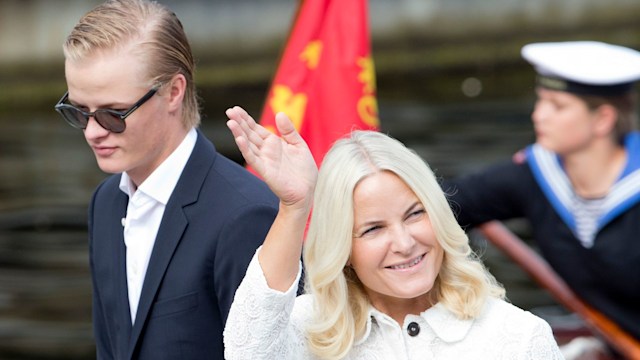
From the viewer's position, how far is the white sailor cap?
15.4 feet

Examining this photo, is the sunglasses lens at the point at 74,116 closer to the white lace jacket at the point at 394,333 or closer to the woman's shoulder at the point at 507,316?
the white lace jacket at the point at 394,333

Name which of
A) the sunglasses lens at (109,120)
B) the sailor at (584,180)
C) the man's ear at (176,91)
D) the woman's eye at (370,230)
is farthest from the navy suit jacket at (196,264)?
the sailor at (584,180)

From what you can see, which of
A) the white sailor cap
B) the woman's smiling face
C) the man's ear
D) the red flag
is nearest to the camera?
the woman's smiling face

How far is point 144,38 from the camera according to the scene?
3143 mm

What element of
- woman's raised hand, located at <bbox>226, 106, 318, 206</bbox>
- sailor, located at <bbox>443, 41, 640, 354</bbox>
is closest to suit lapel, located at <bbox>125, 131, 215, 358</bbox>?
woman's raised hand, located at <bbox>226, 106, 318, 206</bbox>

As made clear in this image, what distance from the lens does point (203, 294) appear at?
3.10 meters

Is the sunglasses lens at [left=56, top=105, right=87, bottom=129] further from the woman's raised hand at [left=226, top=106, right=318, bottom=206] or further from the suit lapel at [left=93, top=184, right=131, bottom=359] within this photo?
the woman's raised hand at [left=226, top=106, right=318, bottom=206]

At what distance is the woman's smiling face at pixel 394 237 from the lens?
2.78m

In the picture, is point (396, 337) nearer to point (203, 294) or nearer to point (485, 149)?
point (203, 294)

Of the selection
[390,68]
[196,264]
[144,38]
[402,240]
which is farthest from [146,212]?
[390,68]

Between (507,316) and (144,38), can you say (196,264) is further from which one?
(507,316)

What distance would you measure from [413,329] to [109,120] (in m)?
0.88

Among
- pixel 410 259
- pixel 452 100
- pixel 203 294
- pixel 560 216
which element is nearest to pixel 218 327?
pixel 203 294

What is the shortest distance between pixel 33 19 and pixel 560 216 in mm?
18161
